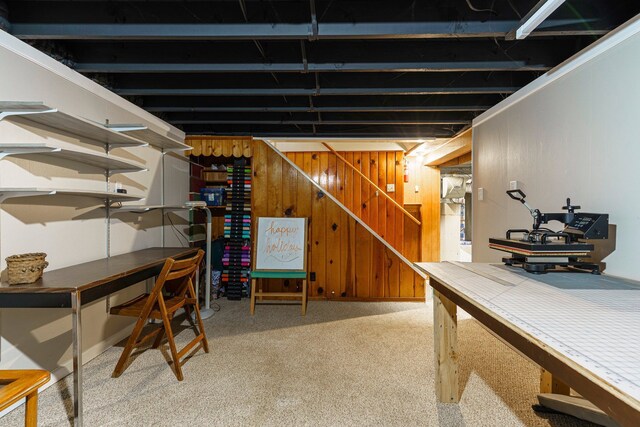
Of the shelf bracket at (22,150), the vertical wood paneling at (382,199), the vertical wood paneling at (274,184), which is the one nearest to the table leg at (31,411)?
the shelf bracket at (22,150)

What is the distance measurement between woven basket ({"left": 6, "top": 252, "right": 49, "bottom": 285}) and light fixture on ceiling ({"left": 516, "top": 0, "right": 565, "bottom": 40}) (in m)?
2.87

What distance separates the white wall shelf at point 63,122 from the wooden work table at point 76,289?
36.9 inches

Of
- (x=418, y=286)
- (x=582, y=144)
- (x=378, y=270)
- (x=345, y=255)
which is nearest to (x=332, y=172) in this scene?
(x=345, y=255)

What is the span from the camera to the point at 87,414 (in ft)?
5.50

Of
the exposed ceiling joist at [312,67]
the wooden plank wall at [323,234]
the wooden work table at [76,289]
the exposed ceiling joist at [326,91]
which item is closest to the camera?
the wooden work table at [76,289]

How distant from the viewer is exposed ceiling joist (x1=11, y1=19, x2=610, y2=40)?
181 centimetres

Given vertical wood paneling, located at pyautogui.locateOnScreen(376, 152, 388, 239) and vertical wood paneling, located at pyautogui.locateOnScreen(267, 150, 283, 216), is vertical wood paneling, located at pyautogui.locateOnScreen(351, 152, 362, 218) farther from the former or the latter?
A: vertical wood paneling, located at pyautogui.locateOnScreen(267, 150, 283, 216)

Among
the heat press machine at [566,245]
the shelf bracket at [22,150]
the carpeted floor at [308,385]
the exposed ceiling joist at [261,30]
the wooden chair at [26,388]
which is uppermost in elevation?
the exposed ceiling joist at [261,30]

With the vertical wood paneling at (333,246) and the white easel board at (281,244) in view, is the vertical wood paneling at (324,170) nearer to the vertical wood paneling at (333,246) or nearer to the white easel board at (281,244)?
the vertical wood paneling at (333,246)

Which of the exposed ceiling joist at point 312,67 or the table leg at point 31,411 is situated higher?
the exposed ceiling joist at point 312,67

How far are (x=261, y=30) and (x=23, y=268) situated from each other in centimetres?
191

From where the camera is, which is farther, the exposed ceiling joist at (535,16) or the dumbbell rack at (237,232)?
the dumbbell rack at (237,232)

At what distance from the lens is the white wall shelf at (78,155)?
5.26 ft

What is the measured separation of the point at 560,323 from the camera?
2.94 feet
